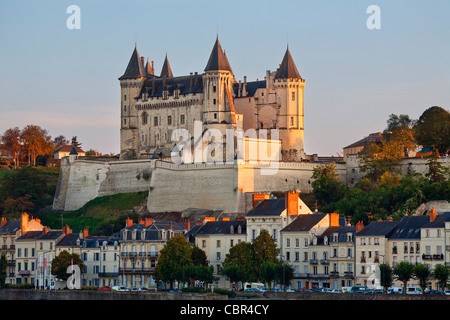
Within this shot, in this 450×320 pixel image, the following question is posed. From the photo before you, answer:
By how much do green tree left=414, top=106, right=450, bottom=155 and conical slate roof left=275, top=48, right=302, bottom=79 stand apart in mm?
13150

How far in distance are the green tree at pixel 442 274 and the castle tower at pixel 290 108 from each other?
48539mm

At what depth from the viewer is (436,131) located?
116875 mm

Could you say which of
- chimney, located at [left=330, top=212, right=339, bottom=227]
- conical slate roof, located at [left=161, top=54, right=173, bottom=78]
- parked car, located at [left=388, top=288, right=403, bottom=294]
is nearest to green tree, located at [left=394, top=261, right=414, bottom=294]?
parked car, located at [left=388, top=288, right=403, bottom=294]

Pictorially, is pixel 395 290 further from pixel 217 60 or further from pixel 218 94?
pixel 217 60

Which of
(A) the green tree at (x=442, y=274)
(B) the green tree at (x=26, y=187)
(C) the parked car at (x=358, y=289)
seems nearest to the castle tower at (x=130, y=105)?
(B) the green tree at (x=26, y=187)

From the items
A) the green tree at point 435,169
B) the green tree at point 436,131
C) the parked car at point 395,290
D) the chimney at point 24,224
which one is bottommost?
the parked car at point 395,290

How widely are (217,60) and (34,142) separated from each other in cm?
3692

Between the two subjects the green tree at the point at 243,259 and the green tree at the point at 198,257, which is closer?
the green tree at the point at 243,259

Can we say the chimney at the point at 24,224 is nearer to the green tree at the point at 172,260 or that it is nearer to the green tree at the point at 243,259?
the green tree at the point at 172,260

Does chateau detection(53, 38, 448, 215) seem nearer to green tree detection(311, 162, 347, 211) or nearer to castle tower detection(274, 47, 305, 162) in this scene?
castle tower detection(274, 47, 305, 162)

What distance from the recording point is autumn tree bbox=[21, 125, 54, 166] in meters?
150

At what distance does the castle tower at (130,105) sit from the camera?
129500 millimetres

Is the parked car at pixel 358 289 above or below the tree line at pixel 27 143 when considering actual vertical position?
below

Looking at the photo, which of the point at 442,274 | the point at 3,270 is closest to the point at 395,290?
the point at 442,274
